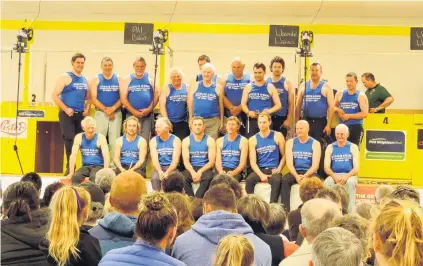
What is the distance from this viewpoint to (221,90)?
8.95 meters

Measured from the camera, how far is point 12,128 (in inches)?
388

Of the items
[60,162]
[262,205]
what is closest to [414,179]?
[60,162]

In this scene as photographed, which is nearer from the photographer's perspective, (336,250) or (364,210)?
(336,250)

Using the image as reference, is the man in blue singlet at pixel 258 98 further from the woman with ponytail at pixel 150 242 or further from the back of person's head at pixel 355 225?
the woman with ponytail at pixel 150 242

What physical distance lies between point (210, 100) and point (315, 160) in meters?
1.57

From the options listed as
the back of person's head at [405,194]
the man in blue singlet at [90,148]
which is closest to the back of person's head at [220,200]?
the back of person's head at [405,194]

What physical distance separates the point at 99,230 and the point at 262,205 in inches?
40.0

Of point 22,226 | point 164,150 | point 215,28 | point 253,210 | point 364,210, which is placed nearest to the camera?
point 22,226

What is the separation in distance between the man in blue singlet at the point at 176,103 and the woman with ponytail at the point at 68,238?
5592 millimetres

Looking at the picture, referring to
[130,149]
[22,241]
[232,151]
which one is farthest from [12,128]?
[22,241]

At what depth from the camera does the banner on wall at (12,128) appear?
32.2 ft

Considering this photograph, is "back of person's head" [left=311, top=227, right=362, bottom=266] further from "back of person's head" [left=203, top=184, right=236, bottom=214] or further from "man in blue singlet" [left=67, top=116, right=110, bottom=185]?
"man in blue singlet" [left=67, top=116, right=110, bottom=185]

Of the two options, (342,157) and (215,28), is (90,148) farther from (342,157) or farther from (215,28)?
(215,28)

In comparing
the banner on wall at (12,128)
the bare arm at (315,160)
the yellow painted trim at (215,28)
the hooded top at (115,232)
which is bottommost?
the hooded top at (115,232)
